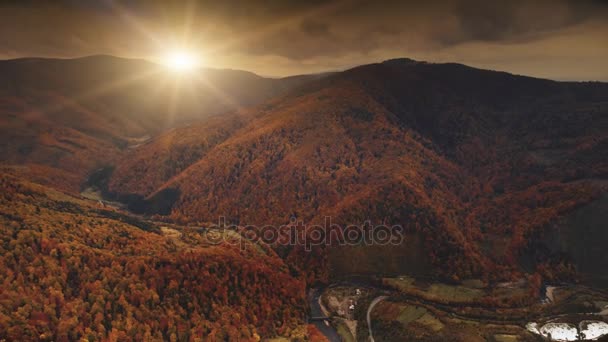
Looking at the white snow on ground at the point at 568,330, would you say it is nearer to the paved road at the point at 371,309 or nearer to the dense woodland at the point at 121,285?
the paved road at the point at 371,309

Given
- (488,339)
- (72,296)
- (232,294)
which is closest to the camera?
A: (72,296)

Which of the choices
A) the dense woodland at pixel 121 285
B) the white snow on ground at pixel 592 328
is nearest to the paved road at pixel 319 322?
the dense woodland at pixel 121 285

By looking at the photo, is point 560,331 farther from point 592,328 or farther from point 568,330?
point 592,328

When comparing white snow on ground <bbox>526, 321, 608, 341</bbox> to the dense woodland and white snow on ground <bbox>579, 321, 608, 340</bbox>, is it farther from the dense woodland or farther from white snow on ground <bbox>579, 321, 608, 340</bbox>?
the dense woodland

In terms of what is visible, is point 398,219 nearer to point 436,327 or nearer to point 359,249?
point 359,249

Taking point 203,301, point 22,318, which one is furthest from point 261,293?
point 22,318

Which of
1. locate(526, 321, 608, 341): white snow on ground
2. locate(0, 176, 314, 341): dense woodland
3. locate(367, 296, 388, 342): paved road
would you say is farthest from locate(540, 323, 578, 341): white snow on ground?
locate(0, 176, 314, 341): dense woodland
